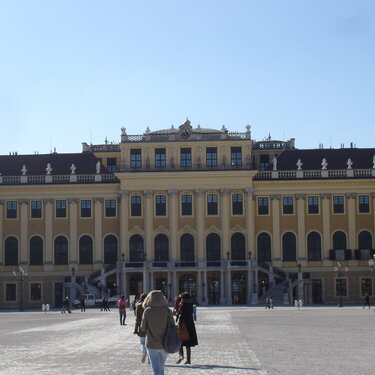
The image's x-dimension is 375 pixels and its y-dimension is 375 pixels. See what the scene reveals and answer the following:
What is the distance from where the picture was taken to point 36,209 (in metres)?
91.4

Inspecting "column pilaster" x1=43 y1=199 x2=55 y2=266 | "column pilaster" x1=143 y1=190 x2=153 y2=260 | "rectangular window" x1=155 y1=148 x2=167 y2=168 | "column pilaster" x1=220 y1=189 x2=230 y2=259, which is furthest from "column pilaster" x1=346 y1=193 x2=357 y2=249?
"column pilaster" x1=43 y1=199 x2=55 y2=266

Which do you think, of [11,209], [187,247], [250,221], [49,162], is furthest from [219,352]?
[49,162]

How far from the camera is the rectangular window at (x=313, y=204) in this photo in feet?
296

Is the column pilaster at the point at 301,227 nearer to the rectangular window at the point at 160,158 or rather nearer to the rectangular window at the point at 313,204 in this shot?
the rectangular window at the point at 313,204

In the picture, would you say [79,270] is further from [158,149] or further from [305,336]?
[305,336]

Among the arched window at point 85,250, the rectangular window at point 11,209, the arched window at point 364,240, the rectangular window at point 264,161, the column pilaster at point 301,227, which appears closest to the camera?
the arched window at point 364,240

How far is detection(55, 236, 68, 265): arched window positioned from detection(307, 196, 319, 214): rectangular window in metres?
23.2

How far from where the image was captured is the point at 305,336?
33.7 metres

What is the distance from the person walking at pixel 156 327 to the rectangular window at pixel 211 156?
7339 centimetres

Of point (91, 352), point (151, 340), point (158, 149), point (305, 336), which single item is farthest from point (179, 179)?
point (151, 340)

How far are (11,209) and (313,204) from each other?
94.0 feet

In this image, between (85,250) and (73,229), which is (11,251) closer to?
(73,229)

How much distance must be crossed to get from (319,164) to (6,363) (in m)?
73.0

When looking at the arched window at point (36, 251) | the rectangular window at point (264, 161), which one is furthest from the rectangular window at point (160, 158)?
the arched window at point (36, 251)
